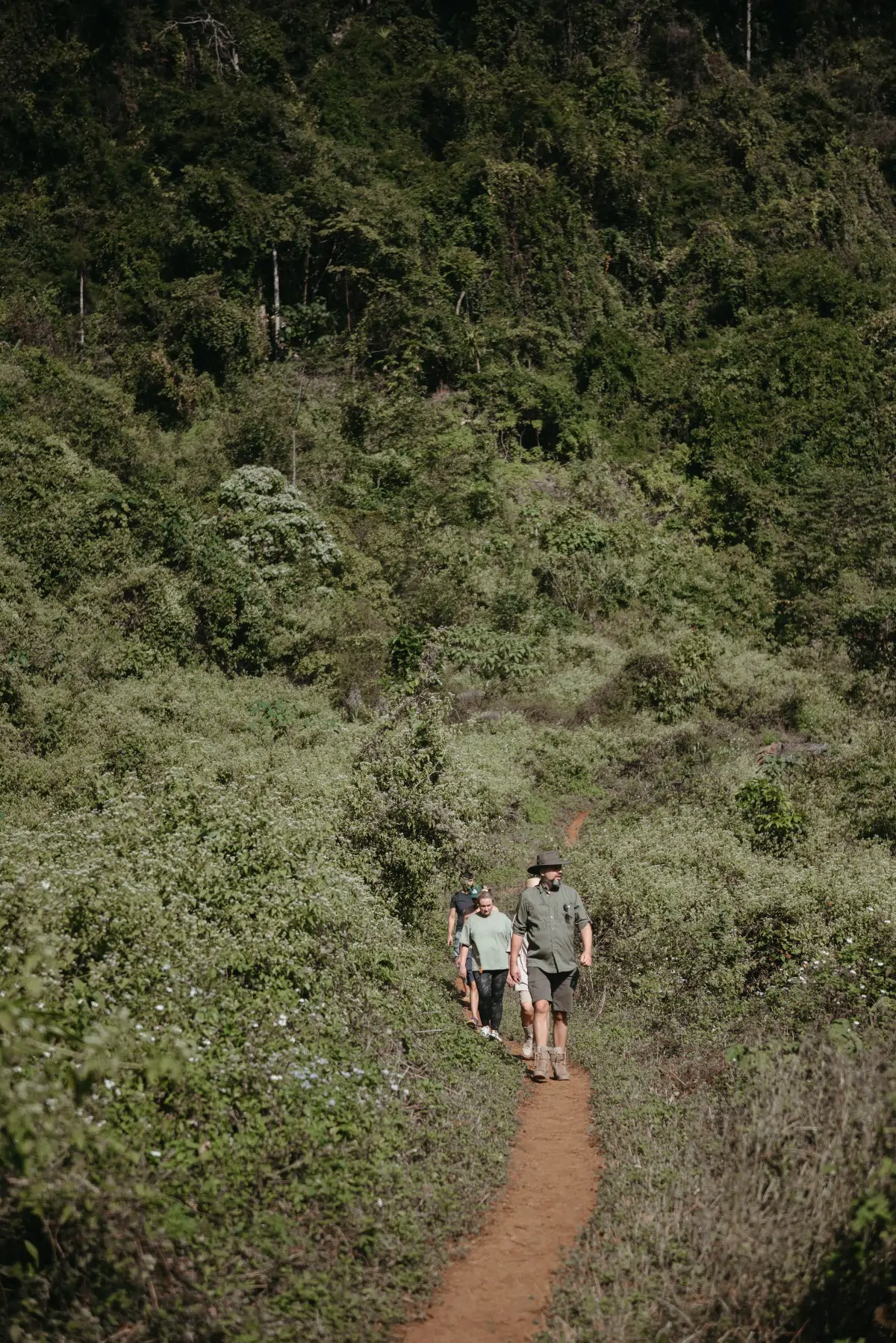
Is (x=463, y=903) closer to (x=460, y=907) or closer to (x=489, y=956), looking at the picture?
(x=460, y=907)

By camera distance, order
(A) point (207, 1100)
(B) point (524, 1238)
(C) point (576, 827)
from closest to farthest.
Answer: (A) point (207, 1100) → (B) point (524, 1238) → (C) point (576, 827)

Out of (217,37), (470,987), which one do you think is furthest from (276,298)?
(470,987)

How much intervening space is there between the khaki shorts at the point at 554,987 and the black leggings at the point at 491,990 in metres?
0.77

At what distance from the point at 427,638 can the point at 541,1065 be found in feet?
57.6

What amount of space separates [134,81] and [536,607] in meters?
28.5

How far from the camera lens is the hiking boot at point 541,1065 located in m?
7.67

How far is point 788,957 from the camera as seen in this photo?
8.35 meters

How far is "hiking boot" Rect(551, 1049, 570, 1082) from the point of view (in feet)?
25.4

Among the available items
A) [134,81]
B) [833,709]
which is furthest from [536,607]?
[134,81]

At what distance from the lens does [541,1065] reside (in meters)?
7.68

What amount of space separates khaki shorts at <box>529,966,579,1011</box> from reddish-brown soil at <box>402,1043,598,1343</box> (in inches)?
30.4

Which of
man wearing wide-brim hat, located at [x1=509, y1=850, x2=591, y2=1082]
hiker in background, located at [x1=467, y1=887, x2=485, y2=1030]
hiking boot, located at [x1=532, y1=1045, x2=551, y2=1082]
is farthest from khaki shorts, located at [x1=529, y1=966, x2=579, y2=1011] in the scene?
hiker in background, located at [x1=467, y1=887, x2=485, y2=1030]

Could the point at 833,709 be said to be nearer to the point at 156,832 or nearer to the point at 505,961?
the point at 505,961

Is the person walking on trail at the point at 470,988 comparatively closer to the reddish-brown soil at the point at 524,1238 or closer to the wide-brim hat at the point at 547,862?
the wide-brim hat at the point at 547,862
